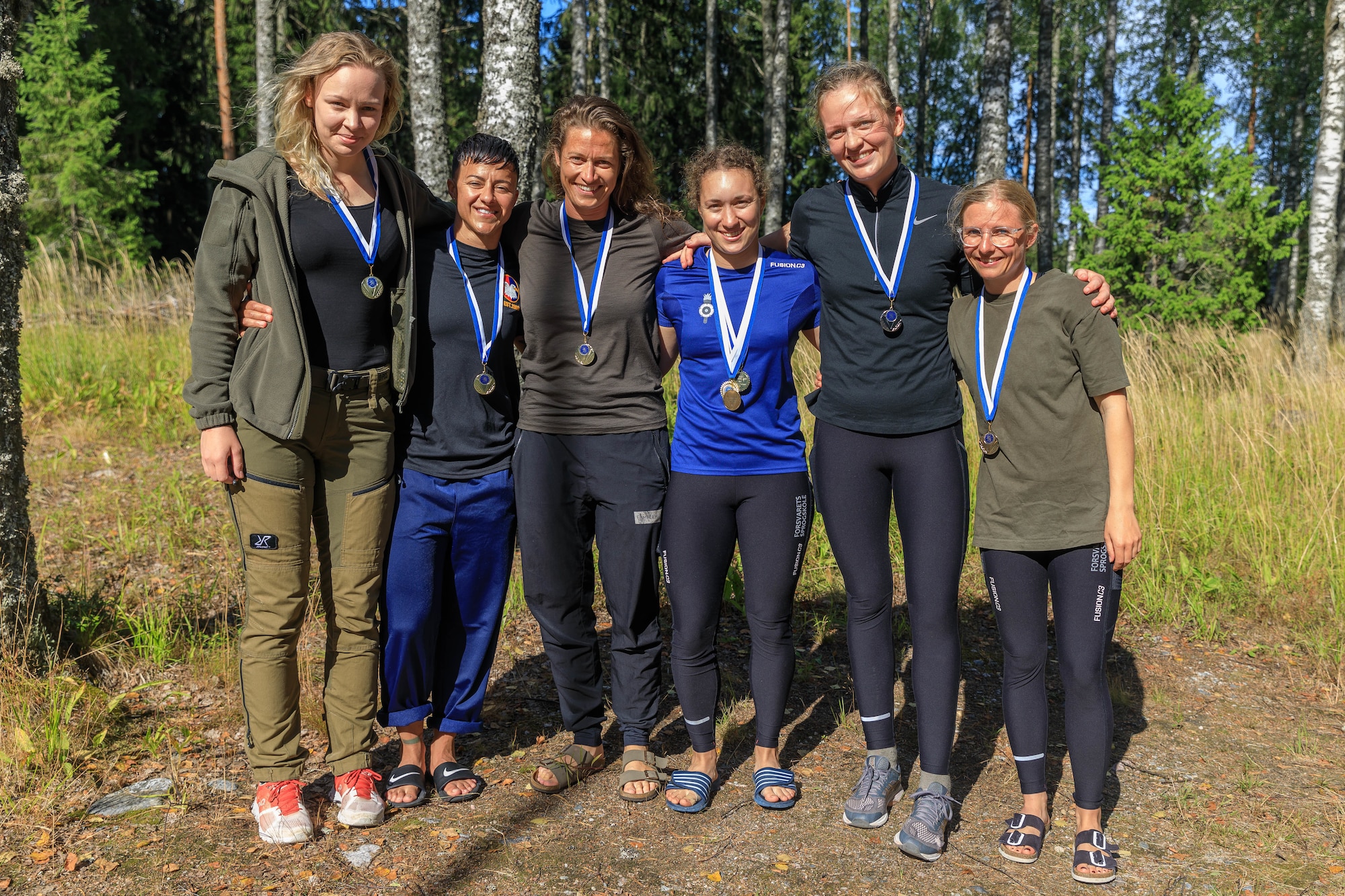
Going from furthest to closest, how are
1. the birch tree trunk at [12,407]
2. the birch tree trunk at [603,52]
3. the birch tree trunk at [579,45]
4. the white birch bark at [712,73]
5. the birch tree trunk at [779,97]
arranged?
the white birch bark at [712,73], the birch tree trunk at [603,52], the birch tree trunk at [779,97], the birch tree trunk at [579,45], the birch tree trunk at [12,407]

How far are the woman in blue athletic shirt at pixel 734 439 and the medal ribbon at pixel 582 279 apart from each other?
21 cm

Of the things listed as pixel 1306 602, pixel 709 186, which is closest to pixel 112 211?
pixel 709 186

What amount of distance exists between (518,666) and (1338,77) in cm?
1021

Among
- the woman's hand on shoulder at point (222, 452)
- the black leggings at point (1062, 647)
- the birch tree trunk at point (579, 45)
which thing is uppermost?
the birch tree trunk at point (579, 45)

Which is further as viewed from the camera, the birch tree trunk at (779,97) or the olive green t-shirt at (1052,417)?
the birch tree trunk at (779,97)

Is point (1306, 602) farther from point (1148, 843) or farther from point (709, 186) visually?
point (709, 186)

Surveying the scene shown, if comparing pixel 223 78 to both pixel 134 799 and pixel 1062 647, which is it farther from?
pixel 1062 647

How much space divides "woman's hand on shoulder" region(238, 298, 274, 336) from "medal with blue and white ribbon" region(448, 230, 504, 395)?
662 mm

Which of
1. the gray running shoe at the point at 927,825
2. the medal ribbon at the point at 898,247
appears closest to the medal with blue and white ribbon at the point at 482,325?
the medal ribbon at the point at 898,247

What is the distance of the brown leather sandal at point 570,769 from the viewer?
11.3 ft

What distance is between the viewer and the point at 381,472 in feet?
10.4

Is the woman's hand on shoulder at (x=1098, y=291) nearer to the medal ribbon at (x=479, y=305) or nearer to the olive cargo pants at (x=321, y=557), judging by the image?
the medal ribbon at (x=479, y=305)

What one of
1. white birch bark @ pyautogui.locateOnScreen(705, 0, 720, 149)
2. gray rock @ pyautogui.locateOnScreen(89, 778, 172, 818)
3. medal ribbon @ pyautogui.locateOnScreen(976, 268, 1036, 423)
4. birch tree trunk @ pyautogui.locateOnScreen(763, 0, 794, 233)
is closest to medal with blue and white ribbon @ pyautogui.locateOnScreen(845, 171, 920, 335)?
medal ribbon @ pyautogui.locateOnScreen(976, 268, 1036, 423)

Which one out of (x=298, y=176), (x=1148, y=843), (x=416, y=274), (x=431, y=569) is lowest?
(x=1148, y=843)
